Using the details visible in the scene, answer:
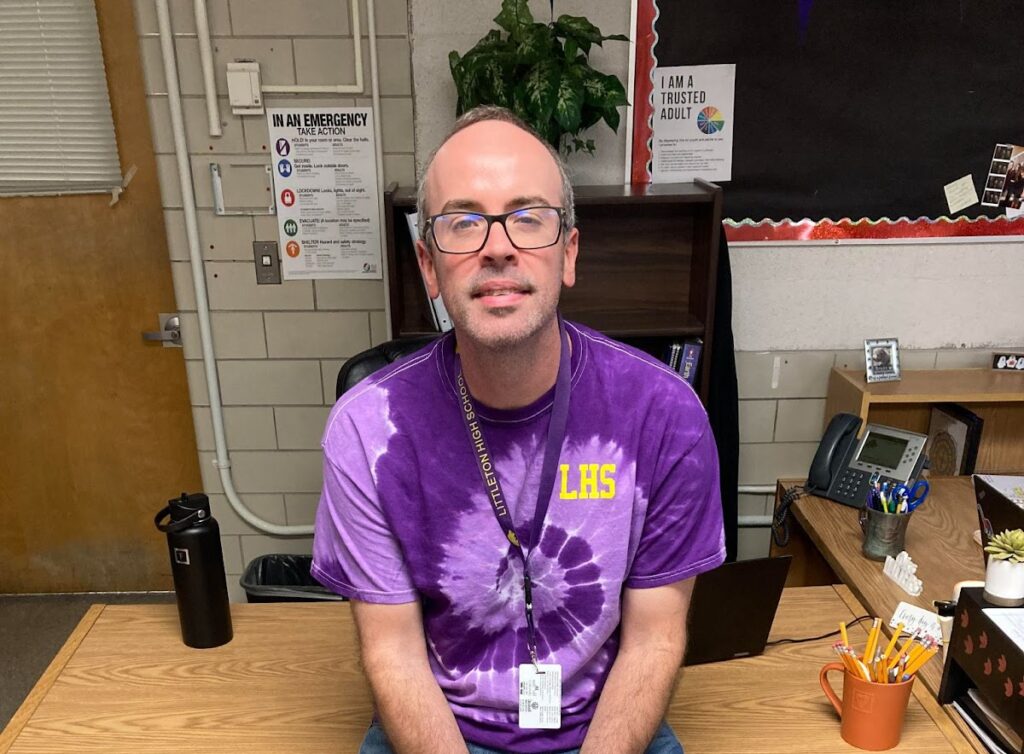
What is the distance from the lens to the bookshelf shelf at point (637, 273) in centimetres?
229

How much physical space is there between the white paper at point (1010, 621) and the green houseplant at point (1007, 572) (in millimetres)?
30

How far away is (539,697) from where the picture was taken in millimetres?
1222

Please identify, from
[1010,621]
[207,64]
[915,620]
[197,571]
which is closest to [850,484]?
[915,620]

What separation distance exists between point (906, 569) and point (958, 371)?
119cm

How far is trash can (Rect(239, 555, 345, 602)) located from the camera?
78.7 inches

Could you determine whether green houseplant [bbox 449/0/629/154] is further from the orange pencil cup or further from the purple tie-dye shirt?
the orange pencil cup

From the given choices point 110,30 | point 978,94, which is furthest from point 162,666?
point 978,94

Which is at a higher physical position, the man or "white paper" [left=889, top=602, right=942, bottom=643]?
the man

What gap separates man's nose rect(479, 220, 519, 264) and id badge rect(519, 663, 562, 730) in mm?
669

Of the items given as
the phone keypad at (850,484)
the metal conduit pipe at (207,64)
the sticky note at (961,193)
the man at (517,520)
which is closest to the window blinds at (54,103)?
the metal conduit pipe at (207,64)

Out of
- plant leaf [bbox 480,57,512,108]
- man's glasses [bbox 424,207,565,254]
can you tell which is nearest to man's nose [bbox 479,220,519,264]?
man's glasses [bbox 424,207,565,254]

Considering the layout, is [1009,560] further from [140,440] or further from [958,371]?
[140,440]

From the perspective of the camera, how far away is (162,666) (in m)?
1.40

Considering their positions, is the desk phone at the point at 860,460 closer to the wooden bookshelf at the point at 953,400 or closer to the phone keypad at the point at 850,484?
the phone keypad at the point at 850,484
